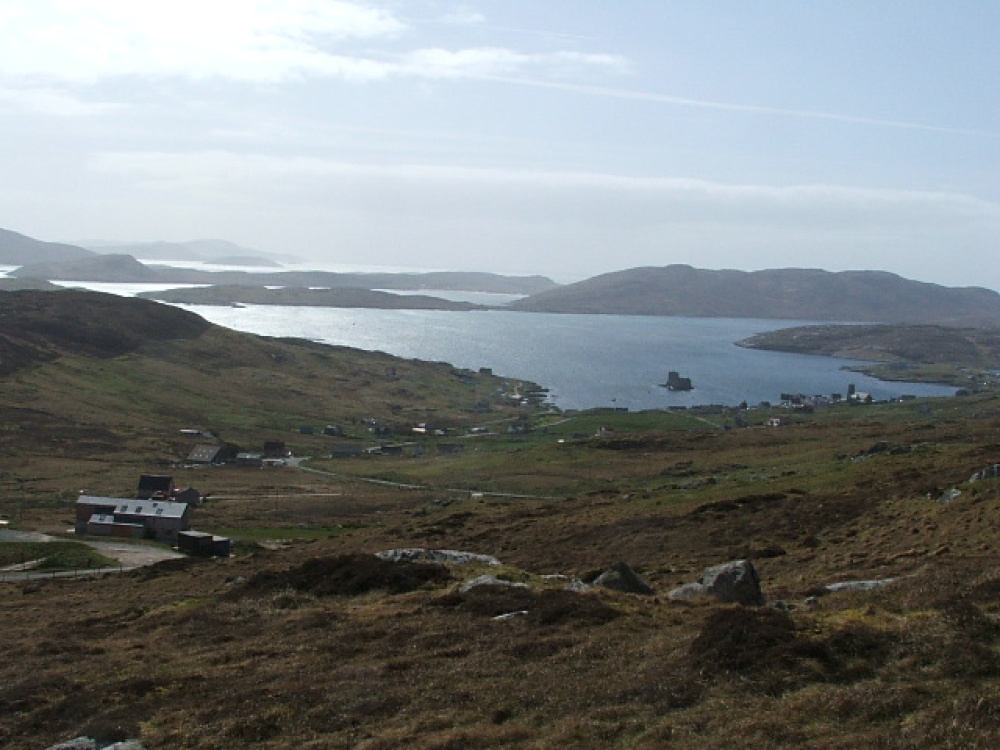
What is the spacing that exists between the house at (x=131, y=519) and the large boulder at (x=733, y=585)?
47839mm

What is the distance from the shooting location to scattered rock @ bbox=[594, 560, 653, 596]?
89.7 feet

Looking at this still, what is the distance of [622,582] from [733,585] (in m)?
3.75

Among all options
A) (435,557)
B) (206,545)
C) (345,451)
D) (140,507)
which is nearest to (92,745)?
(435,557)

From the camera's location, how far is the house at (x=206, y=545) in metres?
55.7

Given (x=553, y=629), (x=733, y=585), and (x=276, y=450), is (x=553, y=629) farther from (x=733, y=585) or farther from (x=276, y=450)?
(x=276, y=450)

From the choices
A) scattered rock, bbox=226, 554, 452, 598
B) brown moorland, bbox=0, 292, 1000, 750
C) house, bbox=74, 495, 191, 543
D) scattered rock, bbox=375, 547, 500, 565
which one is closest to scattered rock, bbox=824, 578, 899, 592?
brown moorland, bbox=0, 292, 1000, 750

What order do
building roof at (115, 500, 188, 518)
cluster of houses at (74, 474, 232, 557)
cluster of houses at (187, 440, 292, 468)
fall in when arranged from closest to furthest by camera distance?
1. cluster of houses at (74, 474, 232, 557)
2. building roof at (115, 500, 188, 518)
3. cluster of houses at (187, 440, 292, 468)

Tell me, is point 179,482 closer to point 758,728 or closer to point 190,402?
point 190,402

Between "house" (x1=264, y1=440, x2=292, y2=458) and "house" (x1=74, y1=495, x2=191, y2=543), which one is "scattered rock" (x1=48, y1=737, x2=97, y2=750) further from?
"house" (x1=264, y1=440, x2=292, y2=458)

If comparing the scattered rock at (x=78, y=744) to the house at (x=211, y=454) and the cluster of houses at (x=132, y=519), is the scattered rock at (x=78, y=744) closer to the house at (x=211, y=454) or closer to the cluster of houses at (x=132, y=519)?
the cluster of houses at (x=132, y=519)

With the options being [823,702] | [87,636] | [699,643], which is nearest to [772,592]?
[699,643]

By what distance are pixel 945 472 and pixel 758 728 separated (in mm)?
35601

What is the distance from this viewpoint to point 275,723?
17734 millimetres

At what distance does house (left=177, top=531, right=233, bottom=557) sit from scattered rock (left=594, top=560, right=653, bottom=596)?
1338 inches
